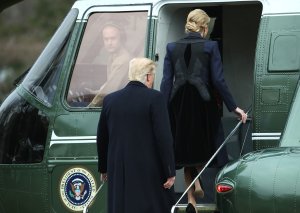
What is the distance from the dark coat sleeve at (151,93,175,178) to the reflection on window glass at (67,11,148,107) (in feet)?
6.35

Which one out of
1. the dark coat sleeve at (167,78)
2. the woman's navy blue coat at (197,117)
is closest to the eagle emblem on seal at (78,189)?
the woman's navy blue coat at (197,117)

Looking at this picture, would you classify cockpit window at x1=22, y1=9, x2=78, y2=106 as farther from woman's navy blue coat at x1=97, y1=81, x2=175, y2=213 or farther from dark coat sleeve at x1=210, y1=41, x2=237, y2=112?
woman's navy blue coat at x1=97, y1=81, x2=175, y2=213

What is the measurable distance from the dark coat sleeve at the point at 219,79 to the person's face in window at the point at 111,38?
1.40 metres

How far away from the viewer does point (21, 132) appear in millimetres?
13453

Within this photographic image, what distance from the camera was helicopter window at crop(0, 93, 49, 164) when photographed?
1328cm

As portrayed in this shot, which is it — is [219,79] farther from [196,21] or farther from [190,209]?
[190,209]

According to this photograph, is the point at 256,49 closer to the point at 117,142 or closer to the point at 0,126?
the point at 117,142

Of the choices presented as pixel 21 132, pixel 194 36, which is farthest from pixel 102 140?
pixel 21 132

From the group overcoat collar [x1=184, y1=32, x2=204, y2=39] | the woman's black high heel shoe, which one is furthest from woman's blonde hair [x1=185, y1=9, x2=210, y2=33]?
the woman's black high heel shoe

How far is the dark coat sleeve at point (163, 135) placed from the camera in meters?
11.1

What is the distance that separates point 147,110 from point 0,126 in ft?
9.60

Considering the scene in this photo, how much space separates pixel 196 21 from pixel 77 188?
6.82 ft

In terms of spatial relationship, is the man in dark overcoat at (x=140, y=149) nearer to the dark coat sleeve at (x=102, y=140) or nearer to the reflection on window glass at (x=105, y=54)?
the dark coat sleeve at (x=102, y=140)

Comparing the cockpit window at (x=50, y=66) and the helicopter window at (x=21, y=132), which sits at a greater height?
the cockpit window at (x=50, y=66)
